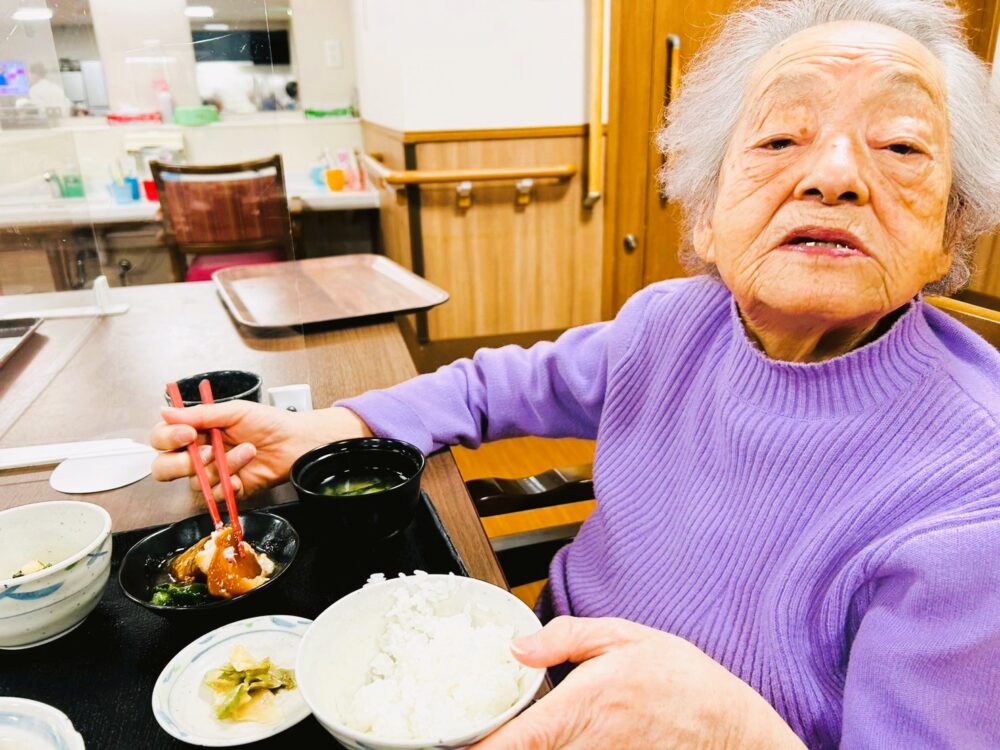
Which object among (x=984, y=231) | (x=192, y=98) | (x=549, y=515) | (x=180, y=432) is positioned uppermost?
(x=192, y=98)

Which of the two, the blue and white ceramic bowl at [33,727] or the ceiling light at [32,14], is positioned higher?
the ceiling light at [32,14]

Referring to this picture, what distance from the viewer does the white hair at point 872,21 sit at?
808 millimetres

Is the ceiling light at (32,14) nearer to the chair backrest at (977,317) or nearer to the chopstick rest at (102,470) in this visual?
the chopstick rest at (102,470)

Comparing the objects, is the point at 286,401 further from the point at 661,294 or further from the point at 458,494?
the point at 661,294

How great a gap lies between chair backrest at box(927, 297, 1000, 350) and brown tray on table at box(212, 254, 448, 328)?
3.46 ft

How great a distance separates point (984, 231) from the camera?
874mm

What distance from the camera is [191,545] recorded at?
82cm

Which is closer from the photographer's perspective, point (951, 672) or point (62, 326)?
point (951, 672)

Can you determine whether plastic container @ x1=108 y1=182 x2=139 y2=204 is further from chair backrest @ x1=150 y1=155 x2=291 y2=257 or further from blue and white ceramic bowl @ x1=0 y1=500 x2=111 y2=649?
blue and white ceramic bowl @ x1=0 y1=500 x2=111 y2=649

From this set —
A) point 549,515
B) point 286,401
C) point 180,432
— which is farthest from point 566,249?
point 180,432

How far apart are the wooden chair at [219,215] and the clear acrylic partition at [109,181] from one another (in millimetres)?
43

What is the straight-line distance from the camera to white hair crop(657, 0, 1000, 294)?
0.81 meters

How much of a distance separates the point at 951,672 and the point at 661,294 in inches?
26.5

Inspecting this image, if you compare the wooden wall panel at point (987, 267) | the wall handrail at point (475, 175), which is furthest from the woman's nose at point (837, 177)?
the wall handrail at point (475, 175)
